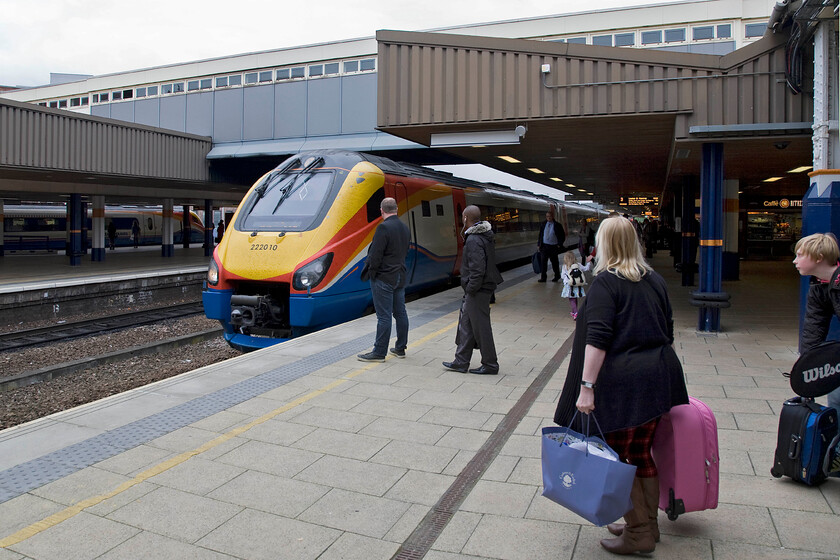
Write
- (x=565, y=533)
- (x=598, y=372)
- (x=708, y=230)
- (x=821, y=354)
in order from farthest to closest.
→ (x=708, y=230) < (x=821, y=354) < (x=565, y=533) < (x=598, y=372)

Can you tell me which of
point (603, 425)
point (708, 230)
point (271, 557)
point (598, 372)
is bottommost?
point (271, 557)

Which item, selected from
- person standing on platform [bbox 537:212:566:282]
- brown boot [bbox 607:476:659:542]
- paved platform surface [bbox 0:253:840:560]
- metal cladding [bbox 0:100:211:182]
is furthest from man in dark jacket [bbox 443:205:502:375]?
metal cladding [bbox 0:100:211:182]

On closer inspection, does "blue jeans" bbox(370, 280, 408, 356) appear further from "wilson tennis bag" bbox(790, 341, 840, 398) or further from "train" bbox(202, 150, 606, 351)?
"wilson tennis bag" bbox(790, 341, 840, 398)

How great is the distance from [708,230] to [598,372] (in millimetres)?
6870

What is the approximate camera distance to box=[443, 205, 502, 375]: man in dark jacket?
261 inches

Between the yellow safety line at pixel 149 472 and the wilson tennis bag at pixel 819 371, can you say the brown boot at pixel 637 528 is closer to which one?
the wilson tennis bag at pixel 819 371

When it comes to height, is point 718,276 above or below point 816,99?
below

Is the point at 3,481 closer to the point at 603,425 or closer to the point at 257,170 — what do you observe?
the point at 603,425

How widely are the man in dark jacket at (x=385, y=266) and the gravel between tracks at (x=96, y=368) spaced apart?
3807mm

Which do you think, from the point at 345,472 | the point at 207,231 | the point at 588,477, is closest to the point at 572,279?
the point at 345,472

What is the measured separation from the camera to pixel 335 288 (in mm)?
9414

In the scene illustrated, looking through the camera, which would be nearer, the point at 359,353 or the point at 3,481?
the point at 3,481

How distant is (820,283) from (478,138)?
7.38 metres

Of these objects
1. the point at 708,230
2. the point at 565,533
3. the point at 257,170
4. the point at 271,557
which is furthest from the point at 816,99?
the point at 257,170
